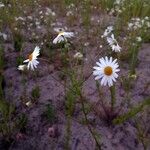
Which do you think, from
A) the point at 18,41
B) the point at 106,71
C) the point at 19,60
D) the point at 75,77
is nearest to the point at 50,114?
the point at 75,77

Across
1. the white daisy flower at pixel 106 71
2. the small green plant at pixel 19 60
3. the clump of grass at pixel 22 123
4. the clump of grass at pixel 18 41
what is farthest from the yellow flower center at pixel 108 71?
the clump of grass at pixel 18 41

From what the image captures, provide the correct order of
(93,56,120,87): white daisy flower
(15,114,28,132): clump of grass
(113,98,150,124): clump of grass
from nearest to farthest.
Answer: (93,56,120,87): white daisy flower < (113,98,150,124): clump of grass < (15,114,28,132): clump of grass

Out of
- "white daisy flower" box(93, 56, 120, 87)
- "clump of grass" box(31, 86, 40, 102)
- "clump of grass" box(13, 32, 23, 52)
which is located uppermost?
"white daisy flower" box(93, 56, 120, 87)

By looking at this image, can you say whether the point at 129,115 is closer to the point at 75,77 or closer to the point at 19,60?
the point at 75,77

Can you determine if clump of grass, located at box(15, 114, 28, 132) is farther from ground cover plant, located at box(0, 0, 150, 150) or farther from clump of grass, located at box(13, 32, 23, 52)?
clump of grass, located at box(13, 32, 23, 52)

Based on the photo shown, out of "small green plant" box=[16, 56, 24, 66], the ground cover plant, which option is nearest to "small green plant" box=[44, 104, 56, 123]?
the ground cover plant

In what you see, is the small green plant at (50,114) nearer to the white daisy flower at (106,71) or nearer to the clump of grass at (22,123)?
the clump of grass at (22,123)

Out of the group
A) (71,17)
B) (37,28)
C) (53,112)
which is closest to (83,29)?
(71,17)

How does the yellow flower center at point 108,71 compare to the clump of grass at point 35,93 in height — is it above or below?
above
